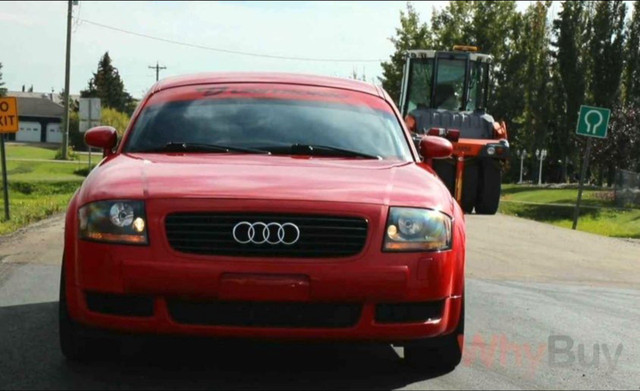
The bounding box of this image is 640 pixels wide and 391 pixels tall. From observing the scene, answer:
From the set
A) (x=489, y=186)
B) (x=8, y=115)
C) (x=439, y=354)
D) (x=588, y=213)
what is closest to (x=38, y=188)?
(x=588, y=213)

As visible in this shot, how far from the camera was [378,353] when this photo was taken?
6.52 meters

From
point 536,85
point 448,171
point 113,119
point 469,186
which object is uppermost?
point 536,85

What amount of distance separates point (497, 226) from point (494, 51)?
178 ft

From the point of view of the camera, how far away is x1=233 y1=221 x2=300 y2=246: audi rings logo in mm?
5312

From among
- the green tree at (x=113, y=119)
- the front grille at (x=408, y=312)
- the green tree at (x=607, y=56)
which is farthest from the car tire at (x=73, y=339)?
the green tree at (x=113, y=119)

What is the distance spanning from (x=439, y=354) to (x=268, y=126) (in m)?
1.67

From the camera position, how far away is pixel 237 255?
5305mm

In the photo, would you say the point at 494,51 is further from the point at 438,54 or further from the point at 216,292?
the point at 216,292

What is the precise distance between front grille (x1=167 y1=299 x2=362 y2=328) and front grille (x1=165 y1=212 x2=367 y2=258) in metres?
0.23

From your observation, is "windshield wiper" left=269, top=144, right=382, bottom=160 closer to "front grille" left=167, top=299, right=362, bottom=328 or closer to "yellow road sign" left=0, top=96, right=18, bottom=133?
"front grille" left=167, top=299, right=362, bottom=328

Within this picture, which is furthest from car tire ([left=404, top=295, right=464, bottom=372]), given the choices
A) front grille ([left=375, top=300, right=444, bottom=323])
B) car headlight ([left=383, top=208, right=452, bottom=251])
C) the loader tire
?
the loader tire

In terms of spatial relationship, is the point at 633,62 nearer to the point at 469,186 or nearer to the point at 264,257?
the point at 469,186

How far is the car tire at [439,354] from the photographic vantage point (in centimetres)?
580

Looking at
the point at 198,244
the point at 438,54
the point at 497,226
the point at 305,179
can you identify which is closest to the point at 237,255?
the point at 198,244
